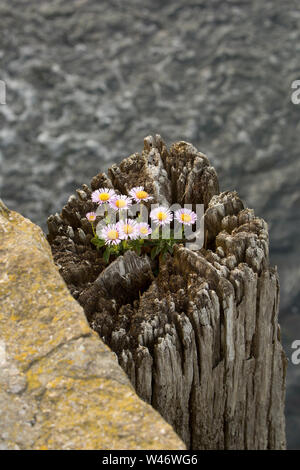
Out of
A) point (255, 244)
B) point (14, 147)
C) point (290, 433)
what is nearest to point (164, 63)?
point (14, 147)

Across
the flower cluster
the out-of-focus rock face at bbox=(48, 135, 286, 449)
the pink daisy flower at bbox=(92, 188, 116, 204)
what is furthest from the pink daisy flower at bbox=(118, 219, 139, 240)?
the pink daisy flower at bbox=(92, 188, 116, 204)

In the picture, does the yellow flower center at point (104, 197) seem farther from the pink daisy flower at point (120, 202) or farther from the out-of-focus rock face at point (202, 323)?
the out-of-focus rock face at point (202, 323)

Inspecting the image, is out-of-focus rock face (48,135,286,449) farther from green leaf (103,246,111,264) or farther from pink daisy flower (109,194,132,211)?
pink daisy flower (109,194,132,211)

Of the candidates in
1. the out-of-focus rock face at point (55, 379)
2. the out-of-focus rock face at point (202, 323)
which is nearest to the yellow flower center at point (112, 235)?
the out-of-focus rock face at point (202, 323)

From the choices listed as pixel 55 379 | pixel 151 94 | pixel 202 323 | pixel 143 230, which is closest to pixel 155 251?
pixel 143 230

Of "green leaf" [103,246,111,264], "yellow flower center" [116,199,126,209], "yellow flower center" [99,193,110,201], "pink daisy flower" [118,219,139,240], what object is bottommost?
"green leaf" [103,246,111,264]
